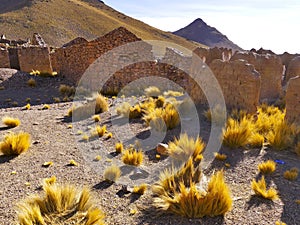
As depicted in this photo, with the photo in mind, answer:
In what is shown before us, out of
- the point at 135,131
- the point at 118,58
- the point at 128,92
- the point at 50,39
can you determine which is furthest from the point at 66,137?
the point at 50,39

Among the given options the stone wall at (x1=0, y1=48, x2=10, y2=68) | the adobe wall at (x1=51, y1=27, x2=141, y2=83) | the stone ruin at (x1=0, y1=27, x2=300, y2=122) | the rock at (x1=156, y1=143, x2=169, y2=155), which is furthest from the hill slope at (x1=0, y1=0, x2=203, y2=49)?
the rock at (x1=156, y1=143, x2=169, y2=155)

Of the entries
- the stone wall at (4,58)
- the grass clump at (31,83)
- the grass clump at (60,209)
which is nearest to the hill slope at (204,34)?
the stone wall at (4,58)

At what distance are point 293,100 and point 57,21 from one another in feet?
200

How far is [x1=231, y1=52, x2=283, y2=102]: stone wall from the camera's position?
37.0 ft

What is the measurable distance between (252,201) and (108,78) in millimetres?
11794

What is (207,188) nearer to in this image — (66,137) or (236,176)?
(236,176)

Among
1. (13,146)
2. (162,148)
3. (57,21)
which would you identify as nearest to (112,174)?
(162,148)

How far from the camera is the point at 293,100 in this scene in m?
8.18

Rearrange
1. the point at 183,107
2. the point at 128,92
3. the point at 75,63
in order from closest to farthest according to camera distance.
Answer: the point at 183,107 < the point at 128,92 < the point at 75,63

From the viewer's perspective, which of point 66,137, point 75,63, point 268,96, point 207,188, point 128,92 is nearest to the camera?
point 207,188

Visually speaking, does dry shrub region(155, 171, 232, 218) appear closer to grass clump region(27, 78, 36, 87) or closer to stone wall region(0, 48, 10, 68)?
grass clump region(27, 78, 36, 87)

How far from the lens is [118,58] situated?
15352 millimetres

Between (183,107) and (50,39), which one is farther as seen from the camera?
(50,39)

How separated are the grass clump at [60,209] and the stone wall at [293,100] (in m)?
6.18
